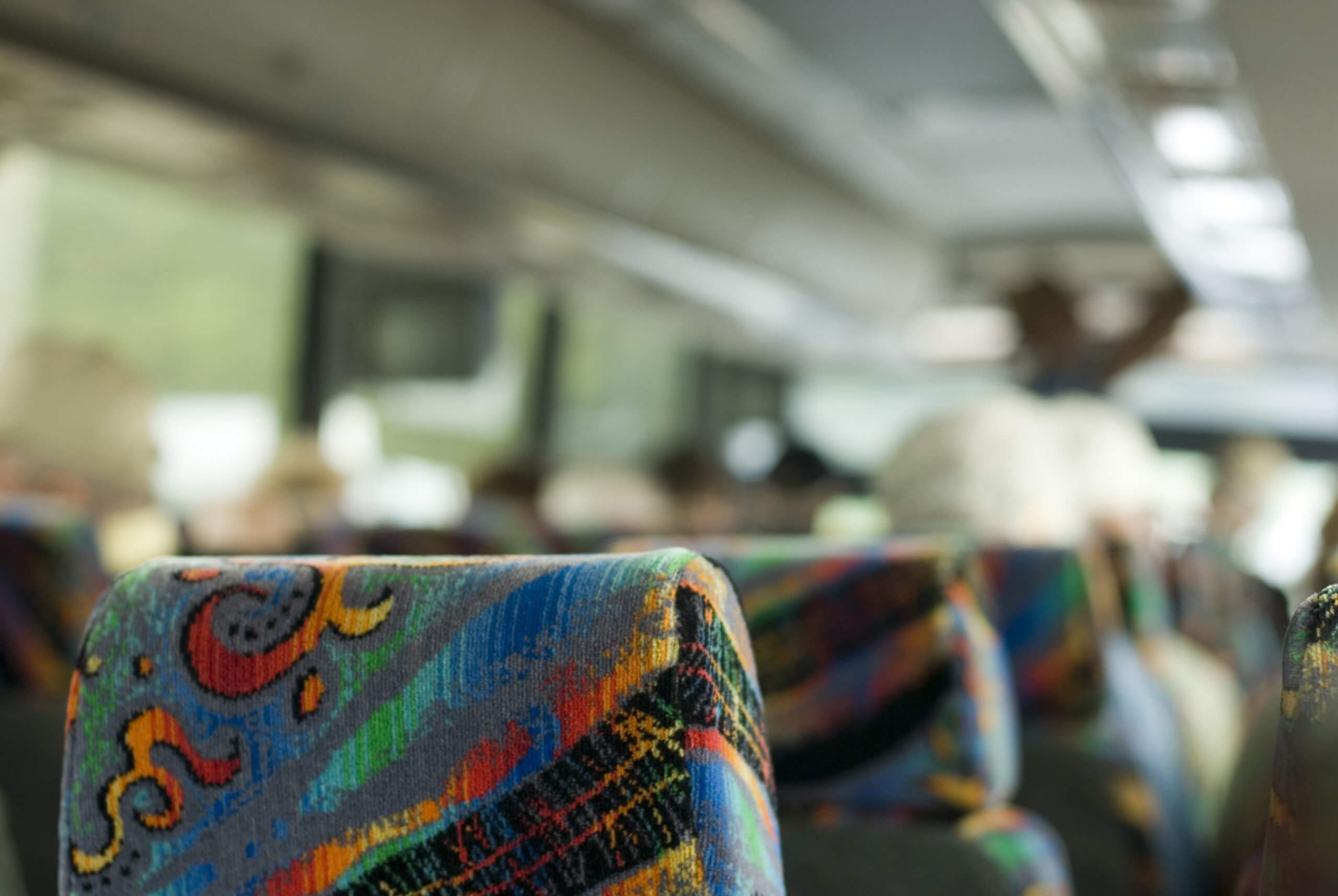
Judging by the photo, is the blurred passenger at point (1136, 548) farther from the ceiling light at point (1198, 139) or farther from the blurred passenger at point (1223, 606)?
the ceiling light at point (1198, 139)

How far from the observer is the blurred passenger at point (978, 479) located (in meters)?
2.48

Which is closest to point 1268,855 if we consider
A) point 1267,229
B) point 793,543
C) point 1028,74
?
point 793,543

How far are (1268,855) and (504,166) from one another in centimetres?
456

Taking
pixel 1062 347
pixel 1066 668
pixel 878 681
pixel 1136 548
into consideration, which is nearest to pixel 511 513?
pixel 1062 347

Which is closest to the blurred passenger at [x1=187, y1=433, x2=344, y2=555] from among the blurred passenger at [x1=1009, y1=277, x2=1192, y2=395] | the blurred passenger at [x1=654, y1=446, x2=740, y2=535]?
the blurred passenger at [x1=654, y1=446, x2=740, y2=535]

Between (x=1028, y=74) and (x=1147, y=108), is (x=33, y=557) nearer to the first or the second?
(x=1147, y=108)

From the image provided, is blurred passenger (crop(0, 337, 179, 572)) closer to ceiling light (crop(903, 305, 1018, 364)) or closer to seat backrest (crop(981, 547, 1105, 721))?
seat backrest (crop(981, 547, 1105, 721))

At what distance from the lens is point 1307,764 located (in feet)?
1.87

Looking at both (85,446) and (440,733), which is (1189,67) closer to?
(85,446)

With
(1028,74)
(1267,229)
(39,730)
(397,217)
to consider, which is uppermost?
(1028,74)

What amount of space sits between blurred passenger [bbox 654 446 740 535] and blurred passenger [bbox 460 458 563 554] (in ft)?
2.30

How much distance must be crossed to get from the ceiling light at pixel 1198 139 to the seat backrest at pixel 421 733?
4612mm

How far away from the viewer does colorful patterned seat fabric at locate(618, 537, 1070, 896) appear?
1.32 metres

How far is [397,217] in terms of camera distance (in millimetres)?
5145
